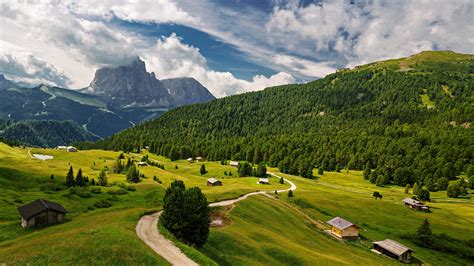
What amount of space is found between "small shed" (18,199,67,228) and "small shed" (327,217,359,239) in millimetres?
68275

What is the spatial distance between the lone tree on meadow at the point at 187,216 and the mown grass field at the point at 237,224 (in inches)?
106

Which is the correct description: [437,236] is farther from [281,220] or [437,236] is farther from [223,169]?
[223,169]

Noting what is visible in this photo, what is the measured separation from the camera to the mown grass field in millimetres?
36688

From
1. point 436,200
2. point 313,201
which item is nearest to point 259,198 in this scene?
point 313,201

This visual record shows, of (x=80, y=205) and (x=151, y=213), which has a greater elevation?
(x=151, y=213)

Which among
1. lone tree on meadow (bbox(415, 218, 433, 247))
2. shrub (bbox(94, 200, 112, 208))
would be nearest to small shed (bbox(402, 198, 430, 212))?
lone tree on meadow (bbox(415, 218, 433, 247))

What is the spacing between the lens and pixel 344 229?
88.3 metres

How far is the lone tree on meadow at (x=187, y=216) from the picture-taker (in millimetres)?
48062

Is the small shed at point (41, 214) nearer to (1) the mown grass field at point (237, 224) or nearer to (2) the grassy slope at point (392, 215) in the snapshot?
(1) the mown grass field at point (237, 224)

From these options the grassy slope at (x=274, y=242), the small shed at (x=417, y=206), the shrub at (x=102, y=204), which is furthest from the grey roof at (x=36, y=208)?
the small shed at (x=417, y=206)

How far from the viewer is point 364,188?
164375 mm

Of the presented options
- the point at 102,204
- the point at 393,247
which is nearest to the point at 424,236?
the point at 393,247

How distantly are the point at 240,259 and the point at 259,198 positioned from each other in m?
51.1

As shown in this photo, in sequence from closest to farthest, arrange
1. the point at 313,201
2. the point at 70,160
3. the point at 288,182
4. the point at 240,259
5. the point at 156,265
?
the point at 156,265, the point at 240,259, the point at 313,201, the point at 288,182, the point at 70,160
